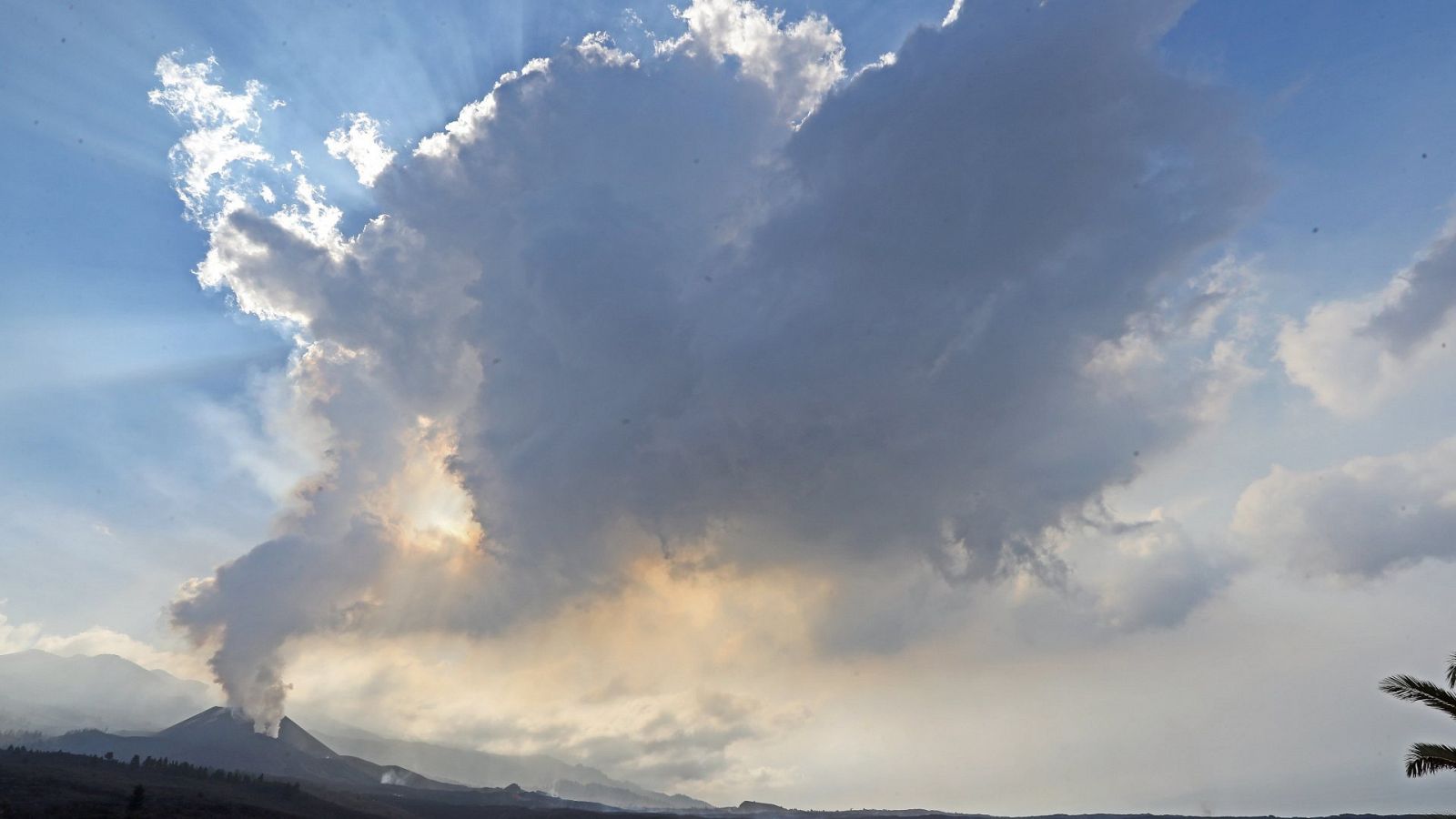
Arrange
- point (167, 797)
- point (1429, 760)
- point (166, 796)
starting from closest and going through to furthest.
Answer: point (1429, 760)
point (167, 797)
point (166, 796)

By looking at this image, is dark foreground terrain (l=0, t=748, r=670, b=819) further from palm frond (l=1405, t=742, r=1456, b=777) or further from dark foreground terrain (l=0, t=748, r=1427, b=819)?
palm frond (l=1405, t=742, r=1456, b=777)

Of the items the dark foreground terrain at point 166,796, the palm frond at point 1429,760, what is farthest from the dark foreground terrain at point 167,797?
the palm frond at point 1429,760

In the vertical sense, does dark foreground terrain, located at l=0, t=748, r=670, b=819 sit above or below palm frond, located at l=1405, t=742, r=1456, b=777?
below

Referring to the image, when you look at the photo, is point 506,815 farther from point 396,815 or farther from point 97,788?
point 97,788

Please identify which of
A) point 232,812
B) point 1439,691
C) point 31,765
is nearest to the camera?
point 1439,691

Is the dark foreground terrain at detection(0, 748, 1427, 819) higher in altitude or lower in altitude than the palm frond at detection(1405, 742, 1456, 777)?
lower

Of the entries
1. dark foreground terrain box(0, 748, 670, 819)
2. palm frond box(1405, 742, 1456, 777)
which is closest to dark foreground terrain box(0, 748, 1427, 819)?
dark foreground terrain box(0, 748, 670, 819)

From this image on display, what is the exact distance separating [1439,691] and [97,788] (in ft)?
503

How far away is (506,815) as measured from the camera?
17938 centimetres

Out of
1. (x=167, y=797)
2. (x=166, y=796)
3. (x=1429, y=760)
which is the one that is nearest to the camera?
(x=1429, y=760)

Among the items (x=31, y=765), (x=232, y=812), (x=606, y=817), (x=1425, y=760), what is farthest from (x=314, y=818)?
(x=1425, y=760)

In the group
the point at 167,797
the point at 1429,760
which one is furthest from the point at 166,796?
the point at 1429,760

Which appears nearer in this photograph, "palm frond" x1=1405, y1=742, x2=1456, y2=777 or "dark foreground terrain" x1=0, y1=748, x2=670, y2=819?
"palm frond" x1=1405, y1=742, x2=1456, y2=777

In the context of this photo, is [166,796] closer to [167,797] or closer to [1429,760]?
[167,797]
